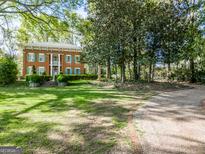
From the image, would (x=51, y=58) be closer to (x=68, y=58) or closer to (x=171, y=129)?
(x=68, y=58)

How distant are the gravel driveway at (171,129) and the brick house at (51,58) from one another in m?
33.7

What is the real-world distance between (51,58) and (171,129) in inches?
1502

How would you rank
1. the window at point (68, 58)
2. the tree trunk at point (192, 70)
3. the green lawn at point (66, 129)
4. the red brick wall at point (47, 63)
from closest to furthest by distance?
the green lawn at point (66, 129) → the tree trunk at point (192, 70) → the red brick wall at point (47, 63) → the window at point (68, 58)

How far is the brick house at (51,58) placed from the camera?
1603 inches

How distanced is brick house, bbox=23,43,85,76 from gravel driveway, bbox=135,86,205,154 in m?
33.7

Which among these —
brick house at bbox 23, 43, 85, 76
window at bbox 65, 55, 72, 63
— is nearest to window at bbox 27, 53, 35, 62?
brick house at bbox 23, 43, 85, 76

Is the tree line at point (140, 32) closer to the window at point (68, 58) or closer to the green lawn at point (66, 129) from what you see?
the green lawn at point (66, 129)

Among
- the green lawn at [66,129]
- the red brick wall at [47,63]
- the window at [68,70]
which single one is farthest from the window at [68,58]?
the green lawn at [66,129]

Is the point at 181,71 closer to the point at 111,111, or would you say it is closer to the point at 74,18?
the point at 74,18

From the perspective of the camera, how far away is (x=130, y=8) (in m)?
19.3

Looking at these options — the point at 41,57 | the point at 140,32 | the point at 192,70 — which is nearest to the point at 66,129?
the point at 140,32

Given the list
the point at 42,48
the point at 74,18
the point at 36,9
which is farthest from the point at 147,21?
the point at 42,48

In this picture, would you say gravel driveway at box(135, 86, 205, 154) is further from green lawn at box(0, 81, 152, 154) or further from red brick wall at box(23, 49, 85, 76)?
red brick wall at box(23, 49, 85, 76)

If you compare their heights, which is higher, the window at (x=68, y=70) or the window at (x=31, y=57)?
the window at (x=31, y=57)
